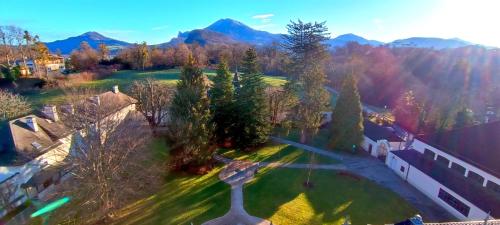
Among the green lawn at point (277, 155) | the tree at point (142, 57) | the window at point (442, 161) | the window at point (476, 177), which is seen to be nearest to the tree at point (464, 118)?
the window at point (442, 161)

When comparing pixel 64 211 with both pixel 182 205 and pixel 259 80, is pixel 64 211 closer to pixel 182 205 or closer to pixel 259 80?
pixel 182 205

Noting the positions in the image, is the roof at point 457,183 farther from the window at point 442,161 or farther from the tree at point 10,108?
the tree at point 10,108

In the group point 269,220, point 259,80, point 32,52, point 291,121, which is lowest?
point 269,220

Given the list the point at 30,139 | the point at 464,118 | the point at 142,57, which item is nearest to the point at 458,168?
the point at 464,118

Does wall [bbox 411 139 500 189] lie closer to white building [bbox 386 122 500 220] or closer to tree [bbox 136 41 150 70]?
white building [bbox 386 122 500 220]

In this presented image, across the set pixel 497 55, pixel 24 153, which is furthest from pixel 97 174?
pixel 497 55
